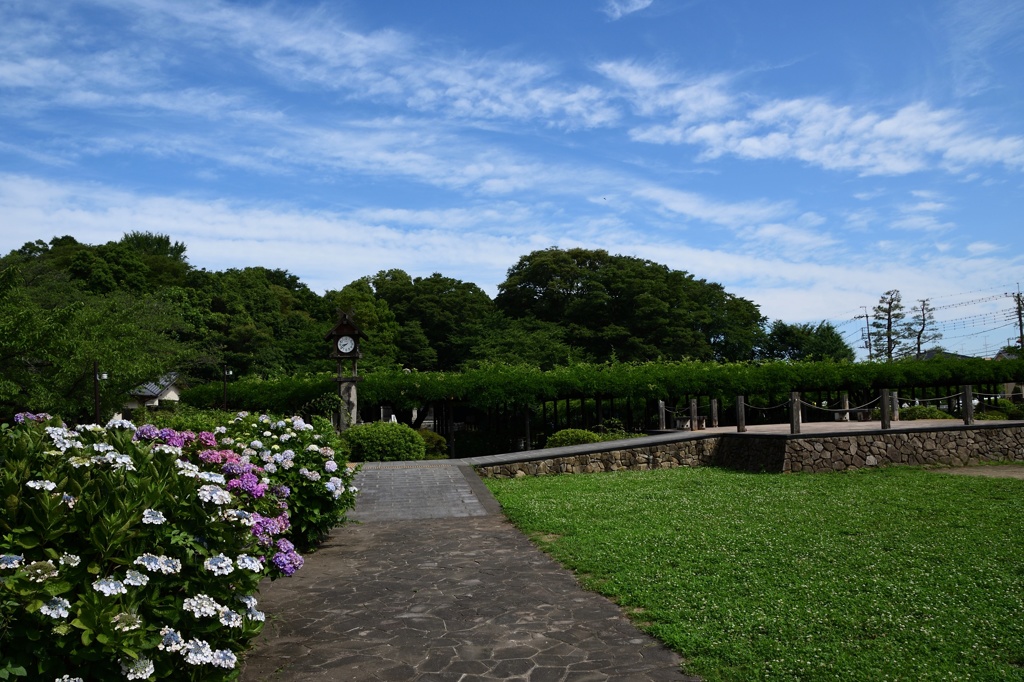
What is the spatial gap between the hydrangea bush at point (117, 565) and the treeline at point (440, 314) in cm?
2946

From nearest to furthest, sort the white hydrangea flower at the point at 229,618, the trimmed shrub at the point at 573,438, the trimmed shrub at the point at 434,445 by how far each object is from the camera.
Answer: the white hydrangea flower at the point at 229,618 < the trimmed shrub at the point at 573,438 < the trimmed shrub at the point at 434,445

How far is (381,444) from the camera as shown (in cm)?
1919

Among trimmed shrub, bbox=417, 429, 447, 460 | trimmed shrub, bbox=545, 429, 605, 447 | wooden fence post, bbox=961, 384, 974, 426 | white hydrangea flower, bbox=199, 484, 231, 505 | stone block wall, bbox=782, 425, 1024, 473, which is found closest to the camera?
white hydrangea flower, bbox=199, 484, 231, 505

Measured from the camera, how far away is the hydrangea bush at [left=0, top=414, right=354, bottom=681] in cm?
339

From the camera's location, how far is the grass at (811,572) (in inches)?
182

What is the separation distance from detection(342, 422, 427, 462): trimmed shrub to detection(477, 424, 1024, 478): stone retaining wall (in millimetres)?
3178

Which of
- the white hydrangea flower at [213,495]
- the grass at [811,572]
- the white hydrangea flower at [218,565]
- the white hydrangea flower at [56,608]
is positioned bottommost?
the grass at [811,572]

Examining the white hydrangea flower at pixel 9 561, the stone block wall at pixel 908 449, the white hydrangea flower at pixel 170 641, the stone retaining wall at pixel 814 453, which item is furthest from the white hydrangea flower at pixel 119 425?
the stone block wall at pixel 908 449

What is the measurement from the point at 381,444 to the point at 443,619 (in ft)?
45.2

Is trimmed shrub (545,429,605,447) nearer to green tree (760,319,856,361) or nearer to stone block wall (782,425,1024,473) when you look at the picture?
stone block wall (782,425,1024,473)

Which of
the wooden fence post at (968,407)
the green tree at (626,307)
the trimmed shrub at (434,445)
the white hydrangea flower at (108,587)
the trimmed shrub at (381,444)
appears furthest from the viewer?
the green tree at (626,307)

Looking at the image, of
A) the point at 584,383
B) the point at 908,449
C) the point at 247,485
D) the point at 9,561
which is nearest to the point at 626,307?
the point at 584,383

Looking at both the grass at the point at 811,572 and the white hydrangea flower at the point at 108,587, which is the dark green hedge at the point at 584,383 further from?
the white hydrangea flower at the point at 108,587

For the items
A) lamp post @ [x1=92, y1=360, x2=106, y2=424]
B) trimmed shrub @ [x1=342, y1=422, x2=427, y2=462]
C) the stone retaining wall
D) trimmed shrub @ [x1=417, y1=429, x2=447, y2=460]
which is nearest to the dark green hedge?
trimmed shrub @ [x1=417, y1=429, x2=447, y2=460]
